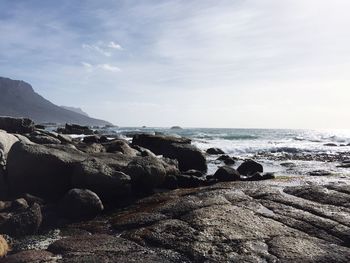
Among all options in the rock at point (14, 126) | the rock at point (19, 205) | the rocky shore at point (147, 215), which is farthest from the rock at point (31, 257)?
the rock at point (14, 126)

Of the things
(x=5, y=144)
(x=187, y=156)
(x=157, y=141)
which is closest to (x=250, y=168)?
(x=187, y=156)

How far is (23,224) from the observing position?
9.45 m

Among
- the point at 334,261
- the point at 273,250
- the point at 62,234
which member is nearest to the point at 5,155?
the point at 62,234

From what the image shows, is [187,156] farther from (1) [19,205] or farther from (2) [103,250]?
(2) [103,250]

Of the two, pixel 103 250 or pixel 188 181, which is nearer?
pixel 103 250

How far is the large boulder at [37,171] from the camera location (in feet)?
43.4

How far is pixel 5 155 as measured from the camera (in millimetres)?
13953

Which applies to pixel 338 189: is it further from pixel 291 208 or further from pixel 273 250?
pixel 273 250

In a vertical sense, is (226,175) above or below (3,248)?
above

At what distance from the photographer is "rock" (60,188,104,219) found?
10820mm

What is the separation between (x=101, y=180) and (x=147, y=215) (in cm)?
303

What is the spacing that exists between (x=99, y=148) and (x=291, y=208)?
1410 centimetres

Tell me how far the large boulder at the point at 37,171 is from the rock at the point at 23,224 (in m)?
3.64

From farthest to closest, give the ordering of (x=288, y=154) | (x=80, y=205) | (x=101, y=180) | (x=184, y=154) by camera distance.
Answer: (x=288, y=154) < (x=184, y=154) < (x=101, y=180) < (x=80, y=205)
